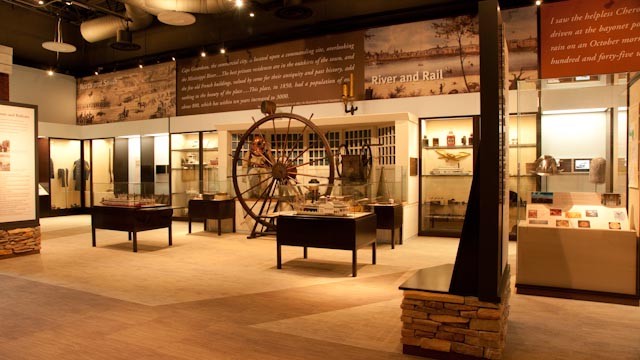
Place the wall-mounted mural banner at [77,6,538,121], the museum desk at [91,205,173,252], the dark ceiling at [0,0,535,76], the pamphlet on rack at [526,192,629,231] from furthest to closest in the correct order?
the dark ceiling at [0,0,535,76]
the wall-mounted mural banner at [77,6,538,121]
the museum desk at [91,205,173,252]
the pamphlet on rack at [526,192,629,231]

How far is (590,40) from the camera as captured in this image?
→ 771 centimetres

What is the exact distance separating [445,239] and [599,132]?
402 cm

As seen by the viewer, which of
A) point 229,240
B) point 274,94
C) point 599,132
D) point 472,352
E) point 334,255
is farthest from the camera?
point 274,94

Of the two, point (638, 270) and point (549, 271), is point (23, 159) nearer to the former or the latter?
point (549, 271)

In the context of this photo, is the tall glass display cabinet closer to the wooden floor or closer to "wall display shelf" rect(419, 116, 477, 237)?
the wooden floor

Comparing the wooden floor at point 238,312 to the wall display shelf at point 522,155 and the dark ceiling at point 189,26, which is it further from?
the dark ceiling at point 189,26

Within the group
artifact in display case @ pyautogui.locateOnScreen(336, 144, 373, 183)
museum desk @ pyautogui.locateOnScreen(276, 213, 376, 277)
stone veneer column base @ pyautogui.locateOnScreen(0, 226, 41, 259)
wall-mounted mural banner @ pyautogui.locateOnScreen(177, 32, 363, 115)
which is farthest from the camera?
wall-mounted mural banner @ pyautogui.locateOnScreen(177, 32, 363, 115)

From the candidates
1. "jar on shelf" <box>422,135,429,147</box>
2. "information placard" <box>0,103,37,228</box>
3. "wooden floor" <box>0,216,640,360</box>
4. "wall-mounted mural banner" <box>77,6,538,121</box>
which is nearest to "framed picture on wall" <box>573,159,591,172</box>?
"wooden floor" <box>0,216,640,360</box>

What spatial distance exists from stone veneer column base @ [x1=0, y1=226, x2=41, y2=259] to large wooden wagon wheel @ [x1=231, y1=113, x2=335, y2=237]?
342 centimetres

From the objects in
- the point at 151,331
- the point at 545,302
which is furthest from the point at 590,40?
the point at 151,331

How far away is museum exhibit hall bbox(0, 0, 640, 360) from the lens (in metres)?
3.34

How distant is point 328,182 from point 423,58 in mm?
3174

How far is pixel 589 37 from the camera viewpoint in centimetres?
771

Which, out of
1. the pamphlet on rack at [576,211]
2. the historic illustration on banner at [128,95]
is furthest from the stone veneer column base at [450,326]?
the historic illustration on banner at [128,95]
